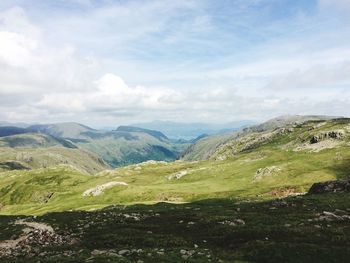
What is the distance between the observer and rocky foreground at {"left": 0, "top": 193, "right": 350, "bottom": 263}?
36969mm

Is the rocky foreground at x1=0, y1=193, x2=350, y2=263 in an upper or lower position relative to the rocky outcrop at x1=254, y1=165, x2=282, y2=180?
upper

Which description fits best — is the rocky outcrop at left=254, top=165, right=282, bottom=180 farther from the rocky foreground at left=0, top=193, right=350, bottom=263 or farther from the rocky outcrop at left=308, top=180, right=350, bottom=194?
the rocky foreground at left=0, top=193, right=350, bottom=263

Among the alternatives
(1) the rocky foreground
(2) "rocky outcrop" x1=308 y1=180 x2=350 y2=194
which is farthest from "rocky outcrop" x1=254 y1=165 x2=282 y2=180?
(1) the rocky foreground

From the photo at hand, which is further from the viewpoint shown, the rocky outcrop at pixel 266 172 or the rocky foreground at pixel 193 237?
the rocky outcrop at pixel 266 172

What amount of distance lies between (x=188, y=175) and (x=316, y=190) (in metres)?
97.0

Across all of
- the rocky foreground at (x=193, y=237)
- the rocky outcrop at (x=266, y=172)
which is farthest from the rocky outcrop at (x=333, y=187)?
the rocky outcrop at (x=266, y=172)

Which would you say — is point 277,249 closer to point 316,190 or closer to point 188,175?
point 316,190

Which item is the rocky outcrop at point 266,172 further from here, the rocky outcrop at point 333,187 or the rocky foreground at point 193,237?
the rocky foreground at point 193,237

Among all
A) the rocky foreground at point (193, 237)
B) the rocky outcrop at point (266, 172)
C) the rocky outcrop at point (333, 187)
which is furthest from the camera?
the rocky outcrop at point (266, 172)

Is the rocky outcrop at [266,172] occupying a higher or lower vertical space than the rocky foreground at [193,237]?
lower

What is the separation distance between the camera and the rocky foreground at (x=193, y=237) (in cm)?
3697

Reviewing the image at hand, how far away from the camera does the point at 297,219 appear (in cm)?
5381

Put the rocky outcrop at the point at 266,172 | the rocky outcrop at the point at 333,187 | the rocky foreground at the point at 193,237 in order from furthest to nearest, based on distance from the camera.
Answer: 1. the rocky outcrop at the point at 266,172
2. the rocky outcrop at the point at 333,187
3. the rocky foreground at the point at 193,237

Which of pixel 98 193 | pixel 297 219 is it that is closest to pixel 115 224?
pixel 297 219
